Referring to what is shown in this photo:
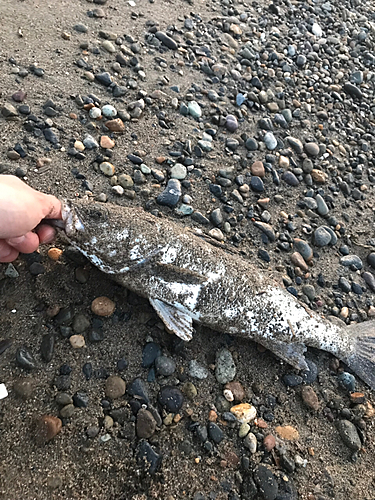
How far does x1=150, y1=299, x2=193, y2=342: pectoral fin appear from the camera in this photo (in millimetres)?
4285

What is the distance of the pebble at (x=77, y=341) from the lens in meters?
4.21

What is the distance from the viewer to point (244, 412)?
4281mm

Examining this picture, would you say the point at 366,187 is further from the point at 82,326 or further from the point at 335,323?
the point at 82,326

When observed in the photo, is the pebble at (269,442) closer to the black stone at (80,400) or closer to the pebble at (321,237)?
the black stone at (80,400)

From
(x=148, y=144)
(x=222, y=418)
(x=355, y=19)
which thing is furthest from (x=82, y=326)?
(x=355, y=19)

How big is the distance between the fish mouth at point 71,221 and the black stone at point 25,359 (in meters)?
1.32

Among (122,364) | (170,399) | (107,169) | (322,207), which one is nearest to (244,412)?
(170,399)

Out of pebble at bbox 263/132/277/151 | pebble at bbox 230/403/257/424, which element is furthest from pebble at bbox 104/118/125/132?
pebble at bbox 230/403/257/424

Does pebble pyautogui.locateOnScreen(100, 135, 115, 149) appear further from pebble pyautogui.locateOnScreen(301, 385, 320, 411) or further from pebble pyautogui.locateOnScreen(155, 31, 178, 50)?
pebble pyautogui.locateOnScreen(301, 385, 320, 411)

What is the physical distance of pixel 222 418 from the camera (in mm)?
4242

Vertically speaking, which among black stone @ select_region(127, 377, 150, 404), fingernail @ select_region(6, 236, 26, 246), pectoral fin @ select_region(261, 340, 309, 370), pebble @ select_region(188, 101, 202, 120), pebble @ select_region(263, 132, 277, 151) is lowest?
black stone @ select_region(127, 377, 150, 404)

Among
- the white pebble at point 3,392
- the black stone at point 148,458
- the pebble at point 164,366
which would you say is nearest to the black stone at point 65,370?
the white pebble at point 3,392

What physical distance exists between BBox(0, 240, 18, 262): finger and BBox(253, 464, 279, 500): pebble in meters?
3.42

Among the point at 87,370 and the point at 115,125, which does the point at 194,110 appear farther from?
the point at 87,370
